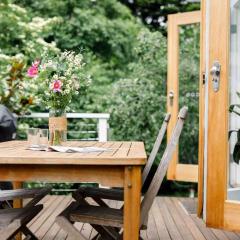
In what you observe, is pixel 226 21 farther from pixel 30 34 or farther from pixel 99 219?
pixel 30 34

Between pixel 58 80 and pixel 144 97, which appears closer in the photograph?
pixel 58 80

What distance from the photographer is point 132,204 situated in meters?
2.49

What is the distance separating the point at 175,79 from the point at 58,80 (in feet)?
11.1

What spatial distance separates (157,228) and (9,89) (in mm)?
2596

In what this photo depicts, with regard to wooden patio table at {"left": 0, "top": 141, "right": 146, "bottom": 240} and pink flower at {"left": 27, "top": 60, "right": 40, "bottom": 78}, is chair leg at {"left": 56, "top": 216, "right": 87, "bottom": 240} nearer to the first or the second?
wooden patio table at {"left": 0, "top": 141, "right": 146, "bottom": 240}

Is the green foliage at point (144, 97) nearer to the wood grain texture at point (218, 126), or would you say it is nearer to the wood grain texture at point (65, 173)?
the wood grain texture at point (218, 126)

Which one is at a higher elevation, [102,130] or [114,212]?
[102,130]

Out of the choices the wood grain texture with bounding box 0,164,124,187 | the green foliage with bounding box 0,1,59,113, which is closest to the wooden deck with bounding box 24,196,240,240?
the wood grain texture with bounding box 0,164,124,187

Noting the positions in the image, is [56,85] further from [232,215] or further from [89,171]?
[232,215]

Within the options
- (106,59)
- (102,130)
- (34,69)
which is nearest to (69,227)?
(34,69)

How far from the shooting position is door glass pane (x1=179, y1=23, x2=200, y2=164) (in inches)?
251

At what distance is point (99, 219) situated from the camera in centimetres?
276

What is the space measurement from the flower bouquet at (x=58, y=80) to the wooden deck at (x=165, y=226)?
47.6 inches

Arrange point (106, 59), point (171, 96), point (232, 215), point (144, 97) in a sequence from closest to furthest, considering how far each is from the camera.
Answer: point (232, 215), point (171, 96), point (144, 97), point (106, 59)
